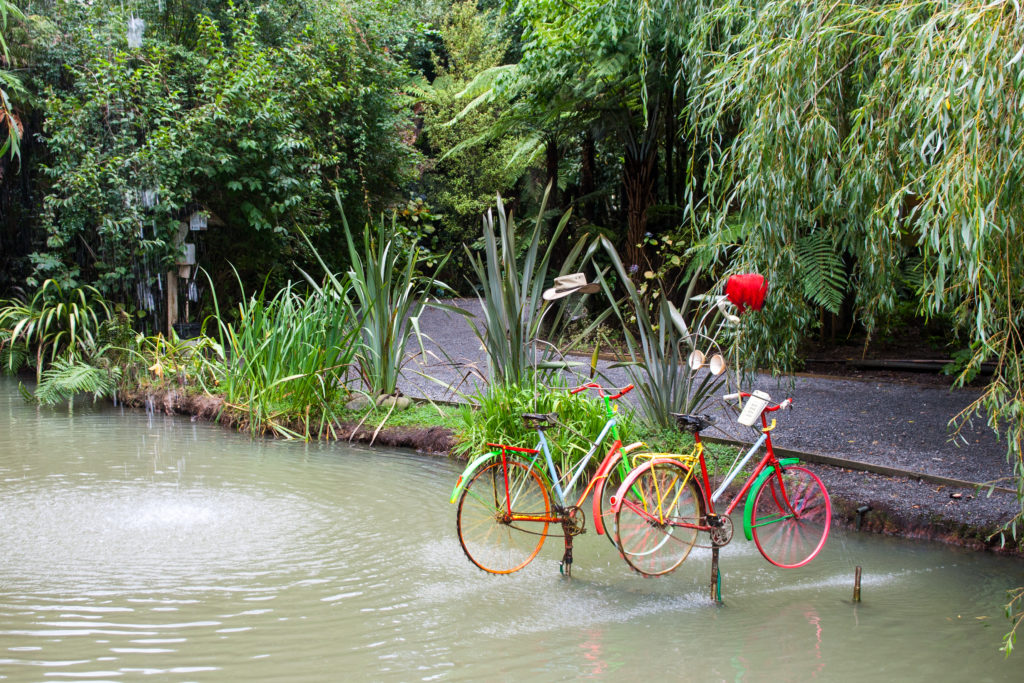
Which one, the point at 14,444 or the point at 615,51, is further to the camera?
the point at 615,51

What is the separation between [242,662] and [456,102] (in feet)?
46.2

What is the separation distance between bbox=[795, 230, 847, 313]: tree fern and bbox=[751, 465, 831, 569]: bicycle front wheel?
2.81 metres

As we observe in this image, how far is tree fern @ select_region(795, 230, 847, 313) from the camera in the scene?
6.17 m

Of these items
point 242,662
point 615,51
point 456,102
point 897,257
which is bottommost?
point 242,662

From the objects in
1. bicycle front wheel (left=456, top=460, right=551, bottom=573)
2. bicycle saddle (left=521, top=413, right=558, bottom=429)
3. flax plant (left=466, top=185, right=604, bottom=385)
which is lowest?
bicycle front wheel (left=456, top=460, right=551, bottom=573)

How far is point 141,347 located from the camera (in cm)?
837

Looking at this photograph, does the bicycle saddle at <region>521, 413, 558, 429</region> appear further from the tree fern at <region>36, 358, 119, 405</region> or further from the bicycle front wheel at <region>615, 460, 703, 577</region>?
the tree fern at <region>36, 358, 119, 405</region>

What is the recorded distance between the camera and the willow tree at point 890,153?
9.29 feet

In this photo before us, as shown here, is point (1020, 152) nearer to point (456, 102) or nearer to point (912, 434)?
point (912, 434)

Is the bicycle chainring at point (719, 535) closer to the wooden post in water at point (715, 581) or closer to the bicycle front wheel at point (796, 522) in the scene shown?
the wooden post in water at point (715, 581)

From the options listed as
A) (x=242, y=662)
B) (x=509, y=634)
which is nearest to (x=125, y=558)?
(x=242, y=662)

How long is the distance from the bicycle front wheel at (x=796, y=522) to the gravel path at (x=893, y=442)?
0.55 m

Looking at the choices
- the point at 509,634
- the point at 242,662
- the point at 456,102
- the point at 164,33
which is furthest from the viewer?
the point at 456,102

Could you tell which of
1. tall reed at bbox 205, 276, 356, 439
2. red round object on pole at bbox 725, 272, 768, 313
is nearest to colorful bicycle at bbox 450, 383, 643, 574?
red round object on pole at bbox 725, 272, 768, 313
